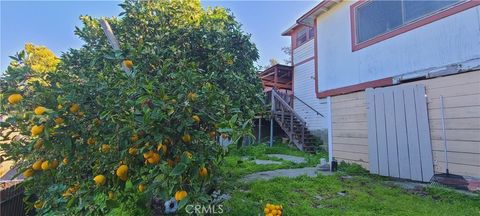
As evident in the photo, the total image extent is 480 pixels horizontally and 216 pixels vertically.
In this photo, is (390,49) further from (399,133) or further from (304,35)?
(304,35)

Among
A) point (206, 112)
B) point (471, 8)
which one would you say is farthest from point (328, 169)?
point (206, 112)

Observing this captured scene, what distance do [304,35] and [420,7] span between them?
7.64 meters

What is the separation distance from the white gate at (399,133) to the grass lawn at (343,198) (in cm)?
36

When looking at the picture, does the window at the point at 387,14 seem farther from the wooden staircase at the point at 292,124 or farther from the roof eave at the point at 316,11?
the wooden staircase at the point at 292,124

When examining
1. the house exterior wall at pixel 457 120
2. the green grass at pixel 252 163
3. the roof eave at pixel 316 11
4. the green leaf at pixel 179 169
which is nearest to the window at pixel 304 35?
the roof eave at pixel 316 11

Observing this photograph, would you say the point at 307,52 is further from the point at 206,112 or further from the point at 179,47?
the point at 206,112

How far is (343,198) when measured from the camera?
3.59m

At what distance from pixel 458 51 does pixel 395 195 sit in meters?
2.30

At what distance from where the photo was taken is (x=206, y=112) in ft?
5.93

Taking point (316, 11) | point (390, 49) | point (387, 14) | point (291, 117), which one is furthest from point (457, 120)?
point (291, 117)

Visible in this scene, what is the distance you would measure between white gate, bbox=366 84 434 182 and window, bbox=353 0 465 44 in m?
Answer: 1.15

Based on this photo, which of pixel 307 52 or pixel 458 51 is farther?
pixel 307 52

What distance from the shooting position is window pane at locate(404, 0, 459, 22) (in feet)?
14.1

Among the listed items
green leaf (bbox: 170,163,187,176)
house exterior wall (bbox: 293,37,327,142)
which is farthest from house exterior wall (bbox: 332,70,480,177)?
house exterior wall (bbox: 293,37,327,142)
